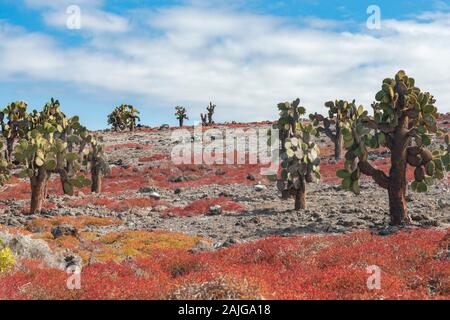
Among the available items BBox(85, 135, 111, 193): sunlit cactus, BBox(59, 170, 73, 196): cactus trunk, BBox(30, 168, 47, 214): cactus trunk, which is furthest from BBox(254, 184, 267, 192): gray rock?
BBox(30, 168, 47, 214): cactus trunk

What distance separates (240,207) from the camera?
30094 millimetres

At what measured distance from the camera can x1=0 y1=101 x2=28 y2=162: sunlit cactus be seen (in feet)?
162

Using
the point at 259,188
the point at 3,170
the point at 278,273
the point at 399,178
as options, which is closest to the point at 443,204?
the point at 399,178

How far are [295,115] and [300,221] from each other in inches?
323

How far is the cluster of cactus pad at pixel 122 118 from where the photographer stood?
97.7 m

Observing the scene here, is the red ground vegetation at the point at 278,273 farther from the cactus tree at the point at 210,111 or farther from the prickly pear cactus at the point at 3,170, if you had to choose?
the cactus tree at the point at 210,111

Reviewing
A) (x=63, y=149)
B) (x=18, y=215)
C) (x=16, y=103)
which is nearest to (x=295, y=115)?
(x=63, y=149)

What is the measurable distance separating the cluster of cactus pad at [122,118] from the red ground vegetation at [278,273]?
274 feet

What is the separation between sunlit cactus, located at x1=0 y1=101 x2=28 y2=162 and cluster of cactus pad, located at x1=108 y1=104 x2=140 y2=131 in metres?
45.4

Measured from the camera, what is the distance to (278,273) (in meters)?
12.5

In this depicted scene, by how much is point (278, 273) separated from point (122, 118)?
88976mm

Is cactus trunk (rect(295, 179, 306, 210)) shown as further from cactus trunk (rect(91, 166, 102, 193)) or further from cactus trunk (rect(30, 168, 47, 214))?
cactus trunk (rect(91, 166, 102, 193))

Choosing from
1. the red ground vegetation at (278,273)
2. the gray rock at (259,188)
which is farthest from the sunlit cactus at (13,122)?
the red ground vegetation at (278,273)
